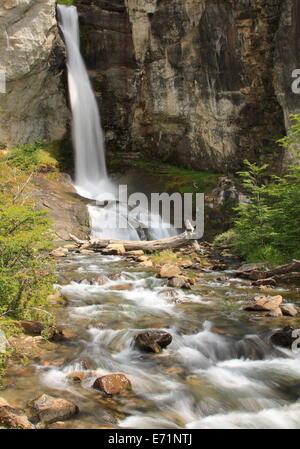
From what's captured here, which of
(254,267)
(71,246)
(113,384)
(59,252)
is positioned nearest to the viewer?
(113,384)

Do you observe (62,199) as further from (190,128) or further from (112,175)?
(190,128)

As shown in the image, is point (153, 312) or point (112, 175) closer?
point (153, 312)

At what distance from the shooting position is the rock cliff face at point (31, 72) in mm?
23328

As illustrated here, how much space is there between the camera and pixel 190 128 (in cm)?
2473

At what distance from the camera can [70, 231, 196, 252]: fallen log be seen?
14.8 m

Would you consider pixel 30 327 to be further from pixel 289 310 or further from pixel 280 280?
pixel 280 280

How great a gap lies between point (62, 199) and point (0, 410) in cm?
1700

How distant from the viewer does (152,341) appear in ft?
19.4

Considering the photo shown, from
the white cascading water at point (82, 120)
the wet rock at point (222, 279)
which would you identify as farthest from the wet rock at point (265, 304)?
the white cascading water at point (82, 120)

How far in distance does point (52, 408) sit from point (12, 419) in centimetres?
53

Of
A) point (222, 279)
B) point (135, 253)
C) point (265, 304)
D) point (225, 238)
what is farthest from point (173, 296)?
point (225, 238)

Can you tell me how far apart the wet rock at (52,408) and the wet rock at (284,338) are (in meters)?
3.64

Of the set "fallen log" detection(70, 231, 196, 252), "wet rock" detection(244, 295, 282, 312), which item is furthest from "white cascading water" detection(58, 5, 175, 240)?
"wet rock" detection(244, 295, 282, 312)
